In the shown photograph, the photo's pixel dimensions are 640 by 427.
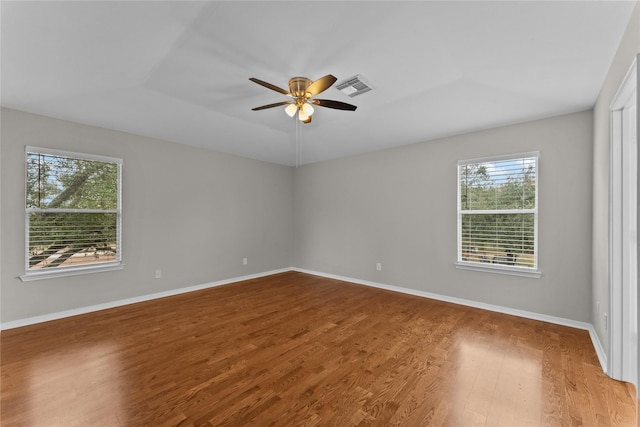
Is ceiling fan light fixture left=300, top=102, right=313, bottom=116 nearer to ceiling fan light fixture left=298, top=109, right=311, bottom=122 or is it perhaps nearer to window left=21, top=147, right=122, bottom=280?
ceiling fan light fixture left=298, top=109, right=311, bottom=122

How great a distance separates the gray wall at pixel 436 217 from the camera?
3180mm

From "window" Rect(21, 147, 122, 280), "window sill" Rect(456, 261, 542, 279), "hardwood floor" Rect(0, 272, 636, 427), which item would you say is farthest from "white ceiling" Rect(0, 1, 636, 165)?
"hardwood floor" Rect(0, 272, 636, 427)

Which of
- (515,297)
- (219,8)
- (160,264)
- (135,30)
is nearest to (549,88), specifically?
(515,297)

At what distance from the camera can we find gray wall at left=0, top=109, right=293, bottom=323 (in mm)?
3159

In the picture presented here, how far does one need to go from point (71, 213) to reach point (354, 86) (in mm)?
3889

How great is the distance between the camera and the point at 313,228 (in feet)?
19.9

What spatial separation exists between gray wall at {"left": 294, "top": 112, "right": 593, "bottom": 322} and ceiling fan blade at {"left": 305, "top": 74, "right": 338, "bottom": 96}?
2493 millimetres

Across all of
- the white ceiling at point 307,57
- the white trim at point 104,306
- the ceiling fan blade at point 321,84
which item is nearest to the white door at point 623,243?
the white ceiling at point 307,57

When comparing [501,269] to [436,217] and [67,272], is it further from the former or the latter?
[67,272]

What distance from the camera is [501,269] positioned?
142 inches

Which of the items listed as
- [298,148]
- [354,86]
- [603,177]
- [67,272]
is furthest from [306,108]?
[67,272]

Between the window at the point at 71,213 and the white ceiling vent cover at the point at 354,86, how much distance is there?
131 inches

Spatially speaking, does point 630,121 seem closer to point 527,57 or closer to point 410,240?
point 527,57

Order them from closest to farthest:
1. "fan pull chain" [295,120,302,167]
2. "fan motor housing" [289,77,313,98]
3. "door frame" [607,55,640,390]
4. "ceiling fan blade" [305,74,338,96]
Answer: "door frame" [607,55,640,390] → "ceiling fan blade" [305,74,338,96] → "fan motor housing" [289,77,313,98] → "fan pull chain" [295,120,302,167]
